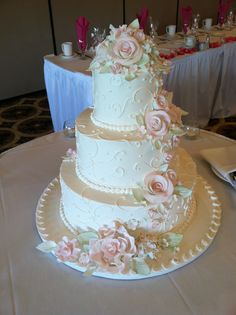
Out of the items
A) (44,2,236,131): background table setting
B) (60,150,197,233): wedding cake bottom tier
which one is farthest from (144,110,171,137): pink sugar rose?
(44,2,236,131): background table setting

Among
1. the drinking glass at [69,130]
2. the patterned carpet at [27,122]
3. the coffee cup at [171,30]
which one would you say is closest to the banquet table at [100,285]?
the drinking glass at [69,130]

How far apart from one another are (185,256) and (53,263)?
0.43 m

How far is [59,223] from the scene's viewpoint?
4.01ft

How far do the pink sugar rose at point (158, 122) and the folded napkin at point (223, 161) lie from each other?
1.81ft

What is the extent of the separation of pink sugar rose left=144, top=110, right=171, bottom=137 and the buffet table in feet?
5.03

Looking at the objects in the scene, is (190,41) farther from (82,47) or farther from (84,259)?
(84,259)

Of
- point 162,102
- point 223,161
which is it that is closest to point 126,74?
point 162,102

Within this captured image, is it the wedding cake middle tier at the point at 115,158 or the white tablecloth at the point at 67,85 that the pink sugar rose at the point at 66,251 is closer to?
the wedding cake middle tier at the point at 115,158

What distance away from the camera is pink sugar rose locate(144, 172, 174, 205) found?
1020 mm

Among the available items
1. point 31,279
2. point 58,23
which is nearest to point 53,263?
point 31,279

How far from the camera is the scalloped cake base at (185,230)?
1.05 meters

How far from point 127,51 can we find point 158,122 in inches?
8.8

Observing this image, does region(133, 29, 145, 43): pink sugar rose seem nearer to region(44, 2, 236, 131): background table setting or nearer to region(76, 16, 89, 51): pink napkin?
region(44, 2, 236, 131): background table setting

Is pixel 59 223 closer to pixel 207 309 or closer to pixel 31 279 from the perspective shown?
pixel 31 279
